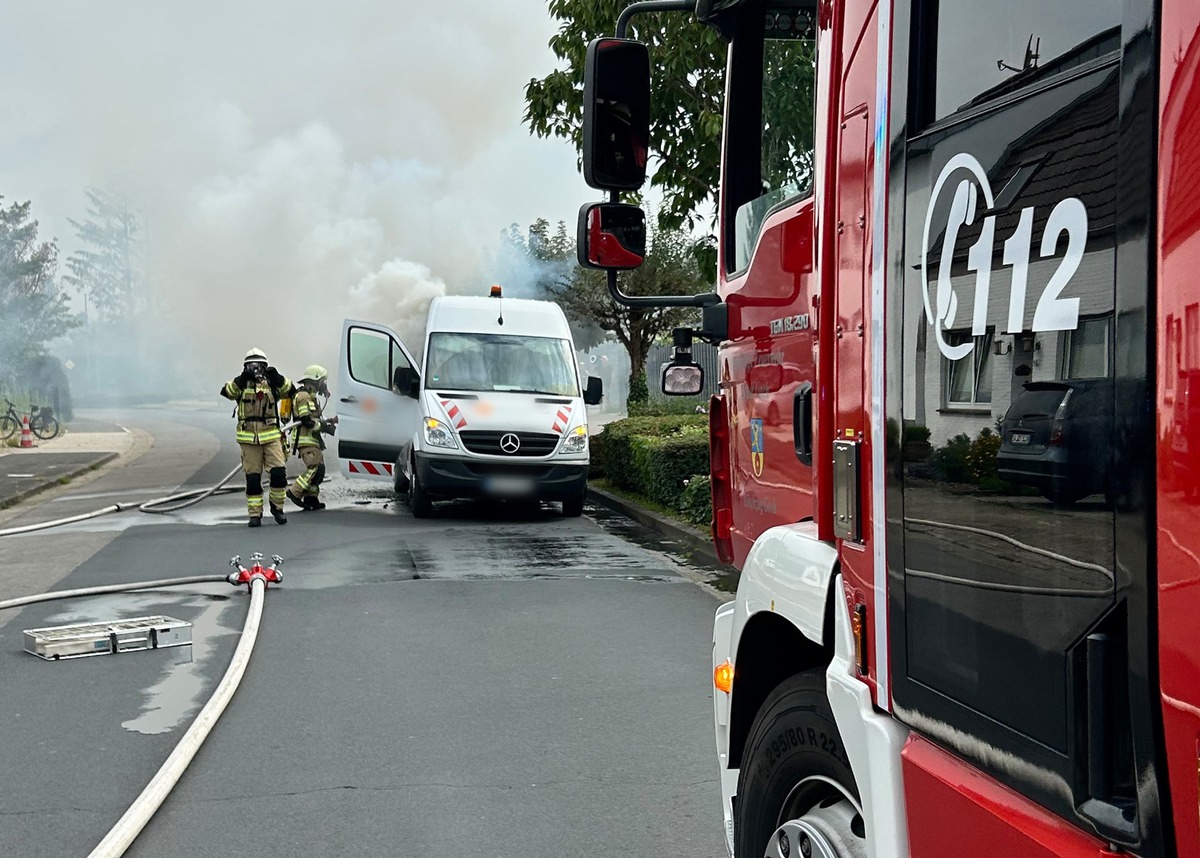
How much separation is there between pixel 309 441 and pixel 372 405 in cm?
86

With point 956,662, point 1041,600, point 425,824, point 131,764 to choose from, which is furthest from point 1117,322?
point 131,764

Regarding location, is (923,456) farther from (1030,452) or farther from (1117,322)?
(1117,322)

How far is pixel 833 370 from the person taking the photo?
2662mm

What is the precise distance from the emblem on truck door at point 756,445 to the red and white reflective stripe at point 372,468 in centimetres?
1240

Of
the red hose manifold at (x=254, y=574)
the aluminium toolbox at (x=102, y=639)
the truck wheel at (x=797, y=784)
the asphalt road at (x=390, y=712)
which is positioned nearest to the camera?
the truck wheel at (x=797, y=784)

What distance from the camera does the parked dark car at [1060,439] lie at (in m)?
1.60

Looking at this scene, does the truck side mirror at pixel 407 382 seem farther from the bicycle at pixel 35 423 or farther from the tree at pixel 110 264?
the tree at pixel 110 264

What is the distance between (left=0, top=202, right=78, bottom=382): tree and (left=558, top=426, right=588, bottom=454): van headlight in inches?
1246

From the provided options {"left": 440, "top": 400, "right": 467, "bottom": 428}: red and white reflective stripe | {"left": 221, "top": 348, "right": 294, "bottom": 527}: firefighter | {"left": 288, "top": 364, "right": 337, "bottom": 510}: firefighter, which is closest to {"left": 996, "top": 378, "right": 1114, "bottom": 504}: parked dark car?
{"left": 221, "top": 348, "right": 294, "bottom": 527}: firefighter

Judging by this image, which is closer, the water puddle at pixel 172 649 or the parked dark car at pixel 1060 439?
the parked dark car at pixel 1060 439

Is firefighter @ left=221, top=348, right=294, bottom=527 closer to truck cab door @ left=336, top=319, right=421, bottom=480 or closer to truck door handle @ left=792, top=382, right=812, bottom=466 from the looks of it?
truck cab door @ left=336, top=319, right=421, bottom=480

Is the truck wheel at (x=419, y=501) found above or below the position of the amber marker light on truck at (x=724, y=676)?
below

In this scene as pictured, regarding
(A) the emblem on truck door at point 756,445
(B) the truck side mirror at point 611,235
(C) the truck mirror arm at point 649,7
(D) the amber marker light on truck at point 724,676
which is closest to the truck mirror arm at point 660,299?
(B) the truck side mirror at point 611,235

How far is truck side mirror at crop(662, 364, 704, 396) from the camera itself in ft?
14.2
